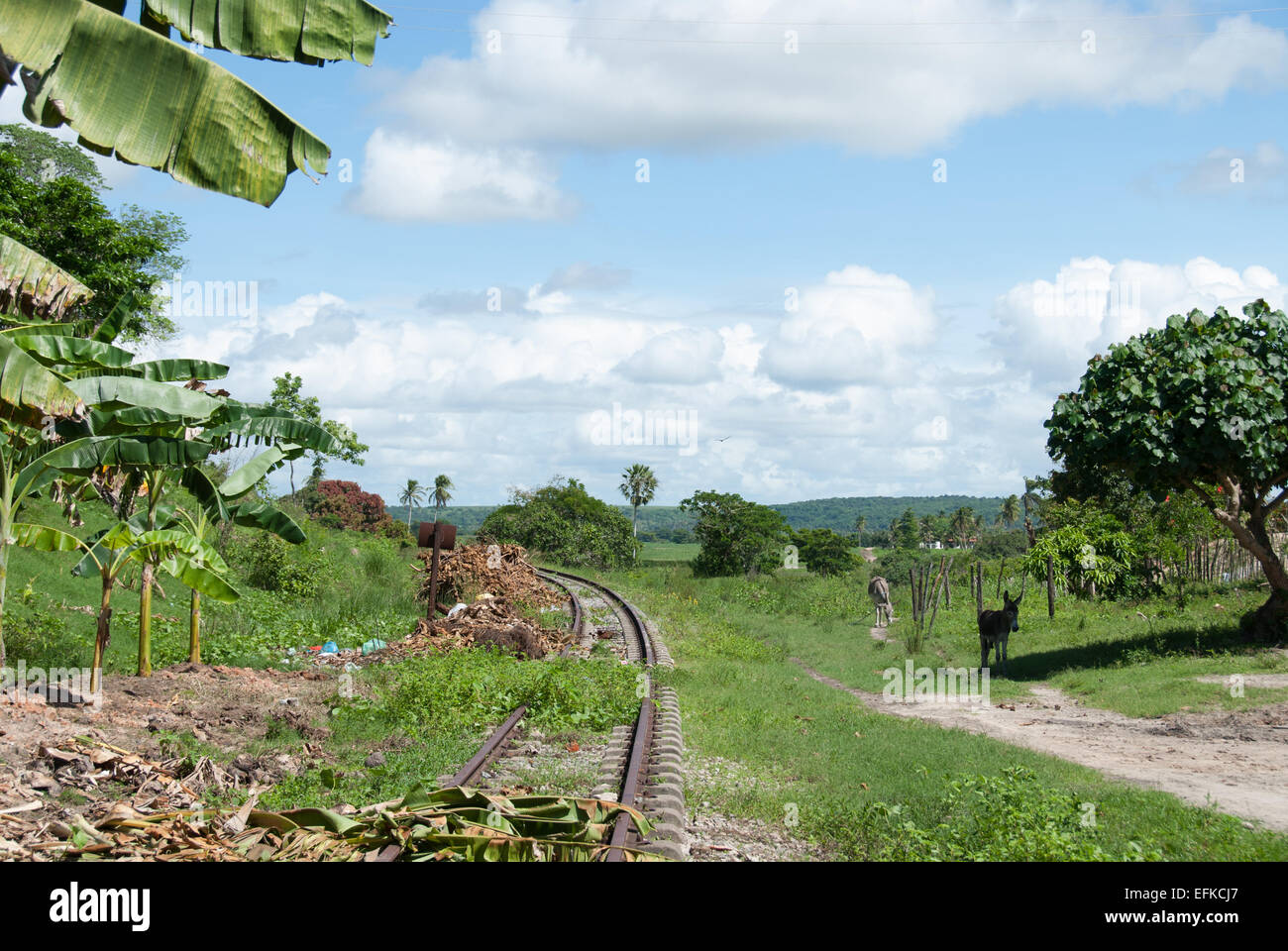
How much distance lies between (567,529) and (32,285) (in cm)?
3599

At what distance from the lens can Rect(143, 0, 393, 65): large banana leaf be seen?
6242mm

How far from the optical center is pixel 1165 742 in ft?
36.7

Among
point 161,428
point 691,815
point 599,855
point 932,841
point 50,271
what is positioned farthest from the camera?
point 161,428

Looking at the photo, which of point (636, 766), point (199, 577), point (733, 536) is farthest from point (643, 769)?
point (733, 536)

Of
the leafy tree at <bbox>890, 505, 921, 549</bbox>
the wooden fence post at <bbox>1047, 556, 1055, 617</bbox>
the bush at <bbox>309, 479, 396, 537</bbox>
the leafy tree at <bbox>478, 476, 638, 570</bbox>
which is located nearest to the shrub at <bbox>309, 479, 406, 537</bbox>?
the bush at <bbox>309, 479, 396, 537</bbox>

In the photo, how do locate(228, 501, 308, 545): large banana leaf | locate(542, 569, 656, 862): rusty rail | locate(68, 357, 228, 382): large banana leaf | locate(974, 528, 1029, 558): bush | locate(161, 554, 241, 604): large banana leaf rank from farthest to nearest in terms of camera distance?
locate(974, 528, 1029, 558): bush → locate(228, 501, 308, 545): large banana leaf → locate(68, 357, 228, 382): large banana leaf → locate(161, 554, 241, 604): large banana leaf → locate(542, 569, 656, 862): rusty rail

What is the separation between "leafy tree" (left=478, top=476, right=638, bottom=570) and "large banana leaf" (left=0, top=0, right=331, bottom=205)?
36469mm

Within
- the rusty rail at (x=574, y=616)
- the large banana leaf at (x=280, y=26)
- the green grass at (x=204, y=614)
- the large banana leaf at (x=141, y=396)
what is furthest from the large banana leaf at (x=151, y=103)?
the rusty rail at (x=574, y=616)

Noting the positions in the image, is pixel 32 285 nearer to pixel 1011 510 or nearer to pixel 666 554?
pixel 666 554

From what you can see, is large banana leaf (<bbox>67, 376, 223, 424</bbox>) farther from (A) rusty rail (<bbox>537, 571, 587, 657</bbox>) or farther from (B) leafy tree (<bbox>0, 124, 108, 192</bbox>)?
(B) leafy tree (<bbox>0, 124, 108, 192</bbox>)

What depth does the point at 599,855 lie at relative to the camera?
18.4ft

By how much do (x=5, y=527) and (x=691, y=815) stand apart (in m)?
7.44

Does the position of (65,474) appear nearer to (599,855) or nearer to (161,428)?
(161,428)
